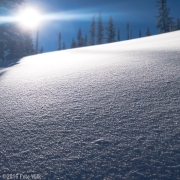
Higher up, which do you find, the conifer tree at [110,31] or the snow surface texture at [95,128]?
the conifer tree at [110,31]

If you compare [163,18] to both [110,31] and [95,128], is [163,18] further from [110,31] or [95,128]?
[95,128]

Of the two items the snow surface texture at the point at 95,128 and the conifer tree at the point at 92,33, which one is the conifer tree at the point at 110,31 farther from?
the snow surface texture at the point at 95,128

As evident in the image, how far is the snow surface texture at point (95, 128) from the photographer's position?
4.00 ft

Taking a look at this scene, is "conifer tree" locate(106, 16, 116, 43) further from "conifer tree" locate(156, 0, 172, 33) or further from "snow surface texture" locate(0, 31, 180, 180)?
"snow surface texture" locate(0, 31, 180, 180)

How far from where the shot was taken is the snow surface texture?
1220 millimetres

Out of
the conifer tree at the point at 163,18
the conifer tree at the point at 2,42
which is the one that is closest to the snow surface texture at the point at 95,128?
the conifer tree at the point at 2,42

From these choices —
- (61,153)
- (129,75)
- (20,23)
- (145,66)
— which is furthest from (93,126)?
(20,23)

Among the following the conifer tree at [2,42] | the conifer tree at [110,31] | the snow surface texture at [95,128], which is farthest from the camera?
the conifer tree at [110,31]

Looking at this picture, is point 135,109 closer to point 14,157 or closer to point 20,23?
point 14,157

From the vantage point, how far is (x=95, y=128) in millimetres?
1608

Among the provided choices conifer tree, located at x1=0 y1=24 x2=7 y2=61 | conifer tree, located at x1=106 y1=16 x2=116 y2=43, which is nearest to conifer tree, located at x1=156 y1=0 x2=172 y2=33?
conifer tree, located at x1=106 y1=16 x2=116 y2=43

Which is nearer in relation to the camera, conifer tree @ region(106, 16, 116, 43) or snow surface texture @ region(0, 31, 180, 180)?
snow surface texture @ region(0, 31, 180, 180)

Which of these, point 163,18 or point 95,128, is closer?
point 95,128

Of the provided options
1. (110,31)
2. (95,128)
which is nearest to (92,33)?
(110,31)
